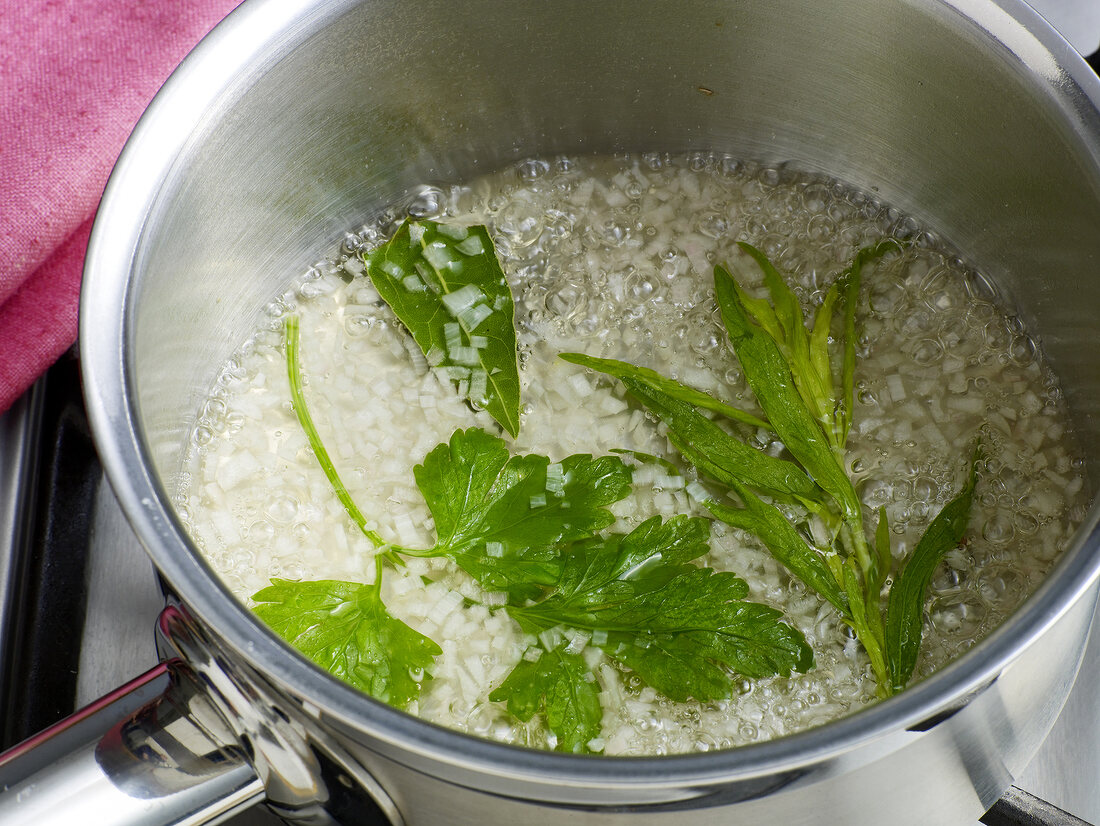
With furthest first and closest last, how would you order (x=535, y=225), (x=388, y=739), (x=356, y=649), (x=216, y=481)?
(x=535, y=225)
(x=216, y=481)
(x=356, y=649)
(x=388, y=739)

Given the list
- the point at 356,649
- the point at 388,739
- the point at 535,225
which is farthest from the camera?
the point at 535,225

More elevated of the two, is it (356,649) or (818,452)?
(818,452)

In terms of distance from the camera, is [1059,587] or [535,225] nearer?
[1059,587]

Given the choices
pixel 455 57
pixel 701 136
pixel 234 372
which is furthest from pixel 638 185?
pixel 234 372

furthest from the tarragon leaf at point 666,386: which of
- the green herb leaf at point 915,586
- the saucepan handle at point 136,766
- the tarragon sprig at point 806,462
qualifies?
the saucepan handle at point 136,766

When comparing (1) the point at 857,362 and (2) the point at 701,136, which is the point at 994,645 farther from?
(2) the point at 701,136

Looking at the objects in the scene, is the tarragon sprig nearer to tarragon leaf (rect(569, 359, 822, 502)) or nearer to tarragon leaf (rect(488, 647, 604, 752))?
tarragon leaf (rect(569, 359, 822, 502))

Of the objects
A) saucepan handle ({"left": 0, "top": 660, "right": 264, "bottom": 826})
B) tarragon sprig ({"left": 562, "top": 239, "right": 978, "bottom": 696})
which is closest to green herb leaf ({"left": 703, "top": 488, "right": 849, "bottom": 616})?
tarragon sprig ({"left": 562, "top": 239, "right": 978, "bottom": 696})
